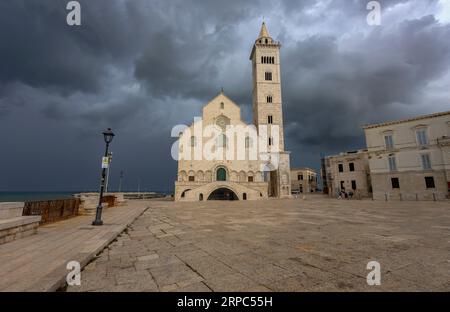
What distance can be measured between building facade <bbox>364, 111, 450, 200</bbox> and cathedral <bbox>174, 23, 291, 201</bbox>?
12.8m

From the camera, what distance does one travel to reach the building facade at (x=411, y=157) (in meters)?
24.1

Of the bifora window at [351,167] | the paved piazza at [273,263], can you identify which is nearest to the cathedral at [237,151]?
the bifora window at [351,167]

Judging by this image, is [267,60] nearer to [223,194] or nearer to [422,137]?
[223,194]

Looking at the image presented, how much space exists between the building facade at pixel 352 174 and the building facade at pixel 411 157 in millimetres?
6862

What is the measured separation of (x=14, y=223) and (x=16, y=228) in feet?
0.75

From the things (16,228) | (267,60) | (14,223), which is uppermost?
(267,60)

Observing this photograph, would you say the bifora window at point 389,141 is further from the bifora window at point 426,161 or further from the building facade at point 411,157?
the bifora window at point 426,161

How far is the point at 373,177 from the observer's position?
2875 cm

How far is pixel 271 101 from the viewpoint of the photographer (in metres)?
40.1

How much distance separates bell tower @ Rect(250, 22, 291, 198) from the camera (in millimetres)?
36406

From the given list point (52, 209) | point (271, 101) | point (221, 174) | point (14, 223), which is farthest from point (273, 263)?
point (271, 101)

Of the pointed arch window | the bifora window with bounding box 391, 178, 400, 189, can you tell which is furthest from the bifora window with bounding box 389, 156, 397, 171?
the pointed arch window

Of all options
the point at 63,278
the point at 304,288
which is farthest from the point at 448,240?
the point at 63,278
